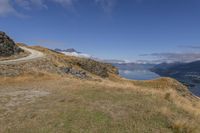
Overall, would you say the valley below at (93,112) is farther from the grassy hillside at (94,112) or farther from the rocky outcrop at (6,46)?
the rocky outcrop at (6,46)

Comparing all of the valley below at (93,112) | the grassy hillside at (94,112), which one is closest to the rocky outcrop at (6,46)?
the valley below at (93,112)

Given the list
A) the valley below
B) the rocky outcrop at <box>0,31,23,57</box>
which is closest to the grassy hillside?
the valley below

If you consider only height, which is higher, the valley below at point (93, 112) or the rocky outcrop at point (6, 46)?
the rocky outcrop at point (6, 46)

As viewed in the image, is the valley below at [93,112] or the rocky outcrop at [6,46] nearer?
the valley below at [93,112]

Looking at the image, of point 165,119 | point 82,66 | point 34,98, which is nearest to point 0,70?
point 34,98

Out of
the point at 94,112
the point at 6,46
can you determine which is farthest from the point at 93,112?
the point at 6,46

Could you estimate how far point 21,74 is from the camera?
1436 inches

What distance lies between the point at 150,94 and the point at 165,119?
20.5 feet

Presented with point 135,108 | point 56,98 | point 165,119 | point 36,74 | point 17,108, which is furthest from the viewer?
point 36,74

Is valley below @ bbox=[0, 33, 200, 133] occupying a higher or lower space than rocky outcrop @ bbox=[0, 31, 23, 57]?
lower

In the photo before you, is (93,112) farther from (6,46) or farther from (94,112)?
(6,46)

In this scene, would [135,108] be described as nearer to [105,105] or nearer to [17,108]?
[105,105]

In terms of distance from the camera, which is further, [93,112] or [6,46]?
[6,46]

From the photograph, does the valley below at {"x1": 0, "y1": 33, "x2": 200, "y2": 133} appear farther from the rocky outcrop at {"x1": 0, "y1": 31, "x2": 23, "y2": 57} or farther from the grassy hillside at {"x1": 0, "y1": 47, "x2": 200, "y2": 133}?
the rocky outcrop at {"x1": 0, "y1": 31, "x2": 23, "y2": 57}
